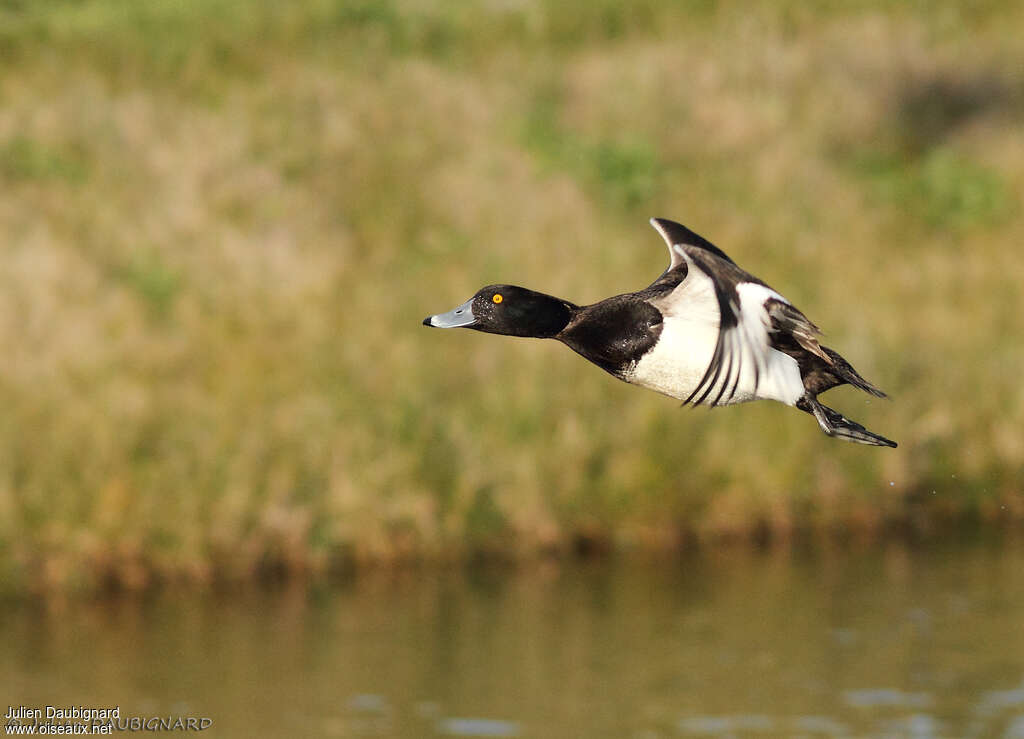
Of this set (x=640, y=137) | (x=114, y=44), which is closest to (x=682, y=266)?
(x=640, y=137)

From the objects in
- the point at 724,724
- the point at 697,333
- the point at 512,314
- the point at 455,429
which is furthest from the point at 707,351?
the point at 455,429

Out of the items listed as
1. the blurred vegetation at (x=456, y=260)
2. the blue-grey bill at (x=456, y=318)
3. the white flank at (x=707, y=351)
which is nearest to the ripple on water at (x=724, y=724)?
the blurred vegetation at (x=456, y=260)

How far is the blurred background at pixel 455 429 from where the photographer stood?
1045 centimetres

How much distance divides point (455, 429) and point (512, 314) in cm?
658

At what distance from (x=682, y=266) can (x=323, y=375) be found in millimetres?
7004

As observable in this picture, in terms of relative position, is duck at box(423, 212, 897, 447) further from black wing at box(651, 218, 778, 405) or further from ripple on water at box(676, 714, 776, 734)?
ripple on water at box(676, 714, 776, 734)

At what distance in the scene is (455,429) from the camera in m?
11.8

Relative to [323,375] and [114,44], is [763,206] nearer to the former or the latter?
[323,375]

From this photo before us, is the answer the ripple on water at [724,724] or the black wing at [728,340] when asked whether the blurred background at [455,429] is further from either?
the black wing at [728,340]

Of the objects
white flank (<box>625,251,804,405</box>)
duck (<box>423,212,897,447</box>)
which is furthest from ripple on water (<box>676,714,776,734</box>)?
white flank (<box>625,251,804,405</box>)

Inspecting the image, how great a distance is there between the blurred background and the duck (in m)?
4.71

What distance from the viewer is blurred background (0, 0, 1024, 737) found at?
10453 mm

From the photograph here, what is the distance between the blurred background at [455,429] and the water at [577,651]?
0.03 metres

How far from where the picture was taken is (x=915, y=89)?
20.9 metres
